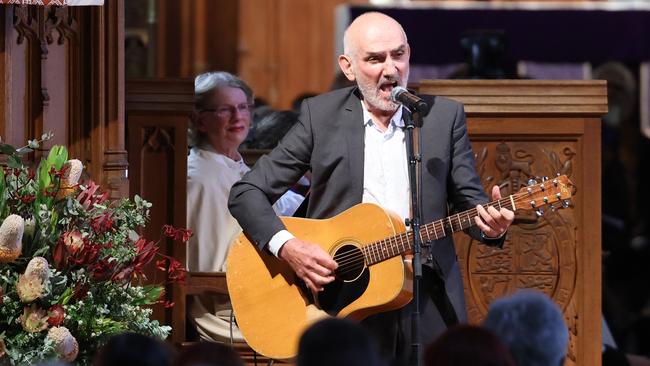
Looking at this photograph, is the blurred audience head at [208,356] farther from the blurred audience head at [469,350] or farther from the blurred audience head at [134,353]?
the blurred audience head at [469,350]

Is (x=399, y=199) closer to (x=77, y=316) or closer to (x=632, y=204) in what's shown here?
(x=77, y=316)

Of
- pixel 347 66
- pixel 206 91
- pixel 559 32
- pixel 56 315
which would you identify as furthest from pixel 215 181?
pixel 559 32

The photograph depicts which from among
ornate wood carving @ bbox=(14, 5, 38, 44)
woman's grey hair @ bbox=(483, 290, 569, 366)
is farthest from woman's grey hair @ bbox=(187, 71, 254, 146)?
woman's grey hair @ bbox=(483, 290, 569, 366)

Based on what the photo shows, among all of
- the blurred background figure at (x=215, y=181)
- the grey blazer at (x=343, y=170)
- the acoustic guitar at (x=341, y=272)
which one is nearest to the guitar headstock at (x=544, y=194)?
the acoustic guitar at (x=341, y=272)

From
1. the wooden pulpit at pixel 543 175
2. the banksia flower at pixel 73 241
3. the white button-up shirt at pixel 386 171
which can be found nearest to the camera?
the banksia flower at pixel 73 241

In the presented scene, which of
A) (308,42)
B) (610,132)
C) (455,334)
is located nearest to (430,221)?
(455,334)

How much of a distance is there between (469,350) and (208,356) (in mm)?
636

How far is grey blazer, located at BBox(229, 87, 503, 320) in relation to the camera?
209 inches

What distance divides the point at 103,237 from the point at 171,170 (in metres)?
1.51

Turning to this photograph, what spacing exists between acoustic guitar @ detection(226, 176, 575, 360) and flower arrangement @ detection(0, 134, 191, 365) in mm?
343

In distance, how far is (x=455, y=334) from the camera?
3.68m

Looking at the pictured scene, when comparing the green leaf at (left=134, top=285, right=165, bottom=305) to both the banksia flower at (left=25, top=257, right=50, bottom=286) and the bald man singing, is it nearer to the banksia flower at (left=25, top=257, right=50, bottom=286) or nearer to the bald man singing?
the bald man singing

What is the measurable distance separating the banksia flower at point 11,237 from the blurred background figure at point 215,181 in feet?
5.80

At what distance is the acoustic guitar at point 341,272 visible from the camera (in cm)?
516
